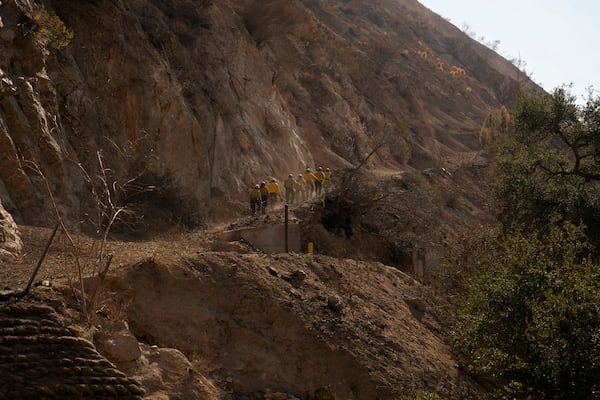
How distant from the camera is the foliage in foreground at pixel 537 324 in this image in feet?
32.6

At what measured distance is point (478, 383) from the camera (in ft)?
44.8

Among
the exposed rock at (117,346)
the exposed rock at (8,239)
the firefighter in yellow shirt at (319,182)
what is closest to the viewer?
the exposed rock at (117,346)

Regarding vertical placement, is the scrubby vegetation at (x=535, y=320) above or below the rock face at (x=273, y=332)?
above

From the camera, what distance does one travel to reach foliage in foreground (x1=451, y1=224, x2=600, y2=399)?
32.6 feet

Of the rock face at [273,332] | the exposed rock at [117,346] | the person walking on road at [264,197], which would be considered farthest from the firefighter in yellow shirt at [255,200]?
the exposed rock at [117,346]

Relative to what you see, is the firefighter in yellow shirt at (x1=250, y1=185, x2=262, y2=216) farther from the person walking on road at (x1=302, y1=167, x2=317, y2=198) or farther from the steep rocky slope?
the person walking on road at (x1=302, y1=167, x2=317, y2=198)

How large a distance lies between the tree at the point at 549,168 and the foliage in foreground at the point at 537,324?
7295mm

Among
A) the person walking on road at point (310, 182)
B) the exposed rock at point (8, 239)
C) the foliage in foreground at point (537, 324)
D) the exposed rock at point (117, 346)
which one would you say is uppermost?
the foliage in foreground at point (537, 324)

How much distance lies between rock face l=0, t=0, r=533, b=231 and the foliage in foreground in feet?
20.5

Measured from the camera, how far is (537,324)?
10.3 m

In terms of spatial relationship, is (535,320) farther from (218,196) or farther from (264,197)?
(218,196)

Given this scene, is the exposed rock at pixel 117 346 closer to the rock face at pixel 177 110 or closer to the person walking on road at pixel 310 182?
the rock face at pixel 177 110

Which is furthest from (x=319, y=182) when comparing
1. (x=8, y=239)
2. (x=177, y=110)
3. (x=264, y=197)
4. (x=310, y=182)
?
(x=8, y=239)

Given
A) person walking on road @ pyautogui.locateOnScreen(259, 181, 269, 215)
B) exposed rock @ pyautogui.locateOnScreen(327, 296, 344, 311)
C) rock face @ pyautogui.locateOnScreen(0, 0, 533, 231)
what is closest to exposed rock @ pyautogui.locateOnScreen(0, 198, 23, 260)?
rock face @ pyautogui.locateOnScreen(0, 0, 533, 231)
